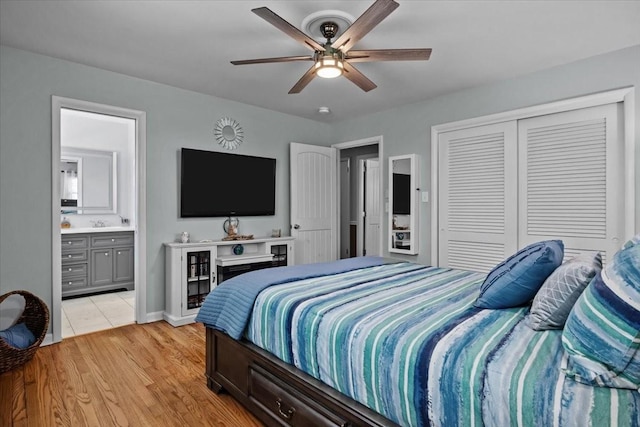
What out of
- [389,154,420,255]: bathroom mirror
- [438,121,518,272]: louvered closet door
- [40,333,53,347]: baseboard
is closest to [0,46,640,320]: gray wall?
[389,154,420,255]: bathroom mirror

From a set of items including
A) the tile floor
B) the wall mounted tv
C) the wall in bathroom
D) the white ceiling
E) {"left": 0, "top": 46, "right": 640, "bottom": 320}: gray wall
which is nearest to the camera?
the white ceiling

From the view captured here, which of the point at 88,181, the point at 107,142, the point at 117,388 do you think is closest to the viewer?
the point at 117,388

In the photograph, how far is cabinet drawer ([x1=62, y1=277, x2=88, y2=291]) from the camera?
4.69m

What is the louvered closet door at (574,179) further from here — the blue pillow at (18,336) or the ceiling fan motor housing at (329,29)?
the blue pillow at (18,336)

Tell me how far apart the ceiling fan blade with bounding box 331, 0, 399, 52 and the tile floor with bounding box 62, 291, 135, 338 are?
11.5ft

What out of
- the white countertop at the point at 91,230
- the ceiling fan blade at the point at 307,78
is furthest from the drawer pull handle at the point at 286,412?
the white countertop at the point at 91,230

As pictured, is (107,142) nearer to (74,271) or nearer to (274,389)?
(74,271)

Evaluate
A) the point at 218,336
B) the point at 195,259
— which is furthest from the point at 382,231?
the point at 218,336

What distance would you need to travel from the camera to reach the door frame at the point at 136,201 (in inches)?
127

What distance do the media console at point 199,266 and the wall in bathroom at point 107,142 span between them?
188cm

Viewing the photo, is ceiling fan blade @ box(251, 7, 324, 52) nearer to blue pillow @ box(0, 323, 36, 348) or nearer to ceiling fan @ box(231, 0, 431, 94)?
ceiling fan @ box(231, 0, 431, 94)

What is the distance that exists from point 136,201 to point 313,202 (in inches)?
92.2

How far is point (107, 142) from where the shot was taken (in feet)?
18.0

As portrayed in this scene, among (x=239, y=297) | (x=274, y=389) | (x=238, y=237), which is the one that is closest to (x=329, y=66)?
(x=239, y=297)
